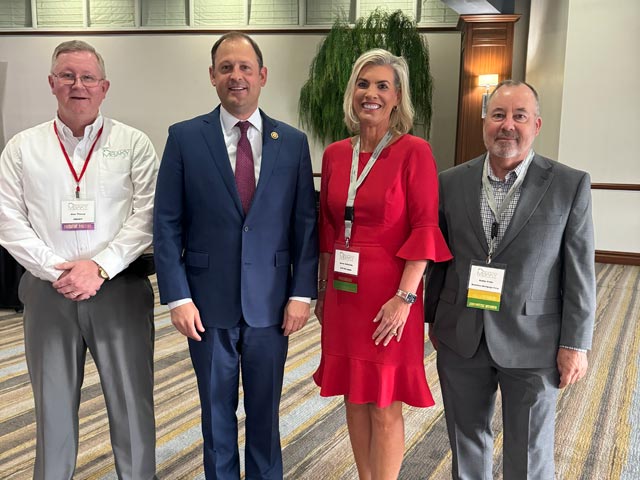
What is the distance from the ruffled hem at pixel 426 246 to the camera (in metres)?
1.61

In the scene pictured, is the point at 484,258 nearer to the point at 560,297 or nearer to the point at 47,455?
the point at 560,297

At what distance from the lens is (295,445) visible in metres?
2.53

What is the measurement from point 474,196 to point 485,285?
0.27m

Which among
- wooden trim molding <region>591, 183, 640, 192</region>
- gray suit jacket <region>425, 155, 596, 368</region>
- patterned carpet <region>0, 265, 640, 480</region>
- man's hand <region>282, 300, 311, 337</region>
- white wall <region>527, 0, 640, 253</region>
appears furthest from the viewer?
wooden trim molding <region>591, 183, 640, 192</region>

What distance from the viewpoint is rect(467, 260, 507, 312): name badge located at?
157 cm

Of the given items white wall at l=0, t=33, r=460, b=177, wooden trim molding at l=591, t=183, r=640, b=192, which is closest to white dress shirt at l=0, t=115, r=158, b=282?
wooden trim molding at l=591, t=183, r=640, b=192

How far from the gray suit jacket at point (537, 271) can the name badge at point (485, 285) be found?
0.06 ft

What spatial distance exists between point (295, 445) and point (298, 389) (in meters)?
0.65

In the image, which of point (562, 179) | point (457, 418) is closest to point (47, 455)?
point (457, 418)

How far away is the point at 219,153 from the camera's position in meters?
1.70

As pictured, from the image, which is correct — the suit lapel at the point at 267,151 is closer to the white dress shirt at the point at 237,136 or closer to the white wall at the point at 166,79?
the white dress shirt at the point at 237,136

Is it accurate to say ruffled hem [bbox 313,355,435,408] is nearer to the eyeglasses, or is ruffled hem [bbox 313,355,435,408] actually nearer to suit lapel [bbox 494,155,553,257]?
suit lapel [bbox 494,155,553,257]

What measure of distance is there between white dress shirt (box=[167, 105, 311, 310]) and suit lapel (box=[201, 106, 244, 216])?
2 cm

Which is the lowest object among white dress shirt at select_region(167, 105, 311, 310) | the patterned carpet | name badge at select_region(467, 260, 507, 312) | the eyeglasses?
the patterned carpet
